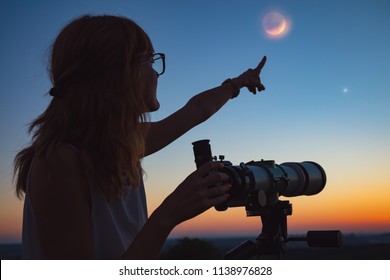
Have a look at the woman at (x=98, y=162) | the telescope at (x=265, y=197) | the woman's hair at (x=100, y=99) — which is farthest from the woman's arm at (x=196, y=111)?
the woman's hair at (x=100, y=99)

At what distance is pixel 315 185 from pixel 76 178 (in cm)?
281

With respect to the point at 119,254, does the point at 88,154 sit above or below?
above

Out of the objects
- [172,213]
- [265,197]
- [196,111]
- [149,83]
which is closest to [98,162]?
[172,213]

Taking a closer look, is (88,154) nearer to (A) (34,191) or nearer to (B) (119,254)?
(A) (34,191)

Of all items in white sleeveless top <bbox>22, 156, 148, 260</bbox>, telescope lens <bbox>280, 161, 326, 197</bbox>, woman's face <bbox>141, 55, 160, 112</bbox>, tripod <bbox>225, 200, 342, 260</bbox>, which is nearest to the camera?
white sleeveless top <bbox>22, 156, 148, 260</bbox>

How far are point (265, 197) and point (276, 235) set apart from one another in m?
0.35

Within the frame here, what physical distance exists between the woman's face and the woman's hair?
0.09 m

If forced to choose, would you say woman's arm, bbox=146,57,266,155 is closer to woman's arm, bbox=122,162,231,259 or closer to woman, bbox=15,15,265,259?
woman, bbox=15,15,265,259

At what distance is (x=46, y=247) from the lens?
Answer: 6.57 feet

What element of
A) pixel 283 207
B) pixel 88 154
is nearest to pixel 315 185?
pixel 283 207

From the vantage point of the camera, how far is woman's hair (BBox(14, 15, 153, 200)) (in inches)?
88.7

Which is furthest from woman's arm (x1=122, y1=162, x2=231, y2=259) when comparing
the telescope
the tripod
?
the tripod

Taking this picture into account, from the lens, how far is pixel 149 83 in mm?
2660
